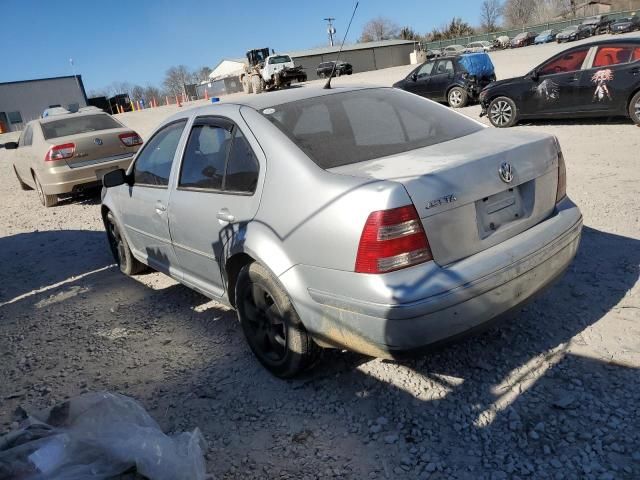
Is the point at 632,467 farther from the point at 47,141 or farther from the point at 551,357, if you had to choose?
the point at 47,141

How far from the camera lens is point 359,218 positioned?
2.37 meters

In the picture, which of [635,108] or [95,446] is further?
[635,108]

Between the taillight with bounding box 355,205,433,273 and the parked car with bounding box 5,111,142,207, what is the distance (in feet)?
24.5

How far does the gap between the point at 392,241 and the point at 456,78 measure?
45.9 feet

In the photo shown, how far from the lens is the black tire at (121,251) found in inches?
200

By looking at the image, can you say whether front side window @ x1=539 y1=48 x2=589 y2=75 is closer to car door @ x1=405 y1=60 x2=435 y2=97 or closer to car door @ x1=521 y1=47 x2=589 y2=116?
car door @ x1=521 y1=47 x2=589 y2=116

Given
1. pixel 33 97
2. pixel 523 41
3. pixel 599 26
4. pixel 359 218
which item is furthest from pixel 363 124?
pixel 33 97

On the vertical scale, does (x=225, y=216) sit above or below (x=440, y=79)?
below

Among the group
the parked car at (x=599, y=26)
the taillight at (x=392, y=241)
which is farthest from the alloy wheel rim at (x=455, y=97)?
the parked car at (x=599, y=26)

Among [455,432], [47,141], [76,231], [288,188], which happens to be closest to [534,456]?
[455,432]

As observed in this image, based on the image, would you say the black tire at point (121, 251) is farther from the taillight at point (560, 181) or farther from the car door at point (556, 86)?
the car door at point (556, 86)

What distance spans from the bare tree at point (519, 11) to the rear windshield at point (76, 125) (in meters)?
101

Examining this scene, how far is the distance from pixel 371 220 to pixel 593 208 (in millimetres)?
3928

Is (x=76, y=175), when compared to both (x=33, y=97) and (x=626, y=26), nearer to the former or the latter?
(x=626, y=26)
